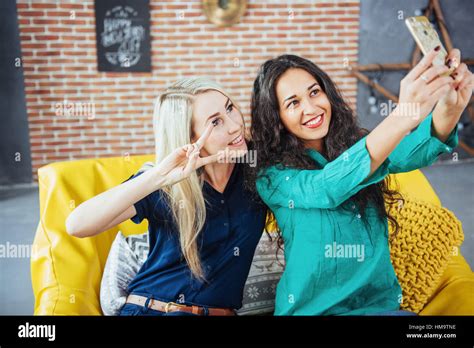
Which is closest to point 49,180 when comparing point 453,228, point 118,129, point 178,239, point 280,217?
point 118,129

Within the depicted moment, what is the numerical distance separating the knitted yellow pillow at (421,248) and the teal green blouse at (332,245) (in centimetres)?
23

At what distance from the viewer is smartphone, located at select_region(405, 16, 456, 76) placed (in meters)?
1.20

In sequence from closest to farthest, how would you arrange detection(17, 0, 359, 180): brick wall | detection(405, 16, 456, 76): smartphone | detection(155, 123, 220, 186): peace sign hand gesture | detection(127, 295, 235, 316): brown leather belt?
detection(405, 16, 456, 76): smartphone
detection(155, 123, 220, 186): peace sign hand gesture
detection(127, 295, 235, 316): brown leather belt
detection(17, 0, 359, 180): brick wall

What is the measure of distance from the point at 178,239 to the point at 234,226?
17cm

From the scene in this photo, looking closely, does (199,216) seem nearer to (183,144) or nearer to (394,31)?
(183,144)

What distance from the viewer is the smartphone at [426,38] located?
120 centimetres

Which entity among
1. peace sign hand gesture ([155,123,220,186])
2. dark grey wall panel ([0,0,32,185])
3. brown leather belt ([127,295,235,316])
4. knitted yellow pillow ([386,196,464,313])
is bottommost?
brown leather belt ([127,295,235,316])

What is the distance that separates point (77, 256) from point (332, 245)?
2.59 feet

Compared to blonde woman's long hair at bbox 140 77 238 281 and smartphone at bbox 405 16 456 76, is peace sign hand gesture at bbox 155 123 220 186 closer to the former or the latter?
blonde woman's long hair at bbox 140 77 238 281

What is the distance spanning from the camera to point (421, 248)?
1.64m

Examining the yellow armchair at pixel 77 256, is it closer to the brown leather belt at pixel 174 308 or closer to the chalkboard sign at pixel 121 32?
the brown leather belt at pixel 174 308

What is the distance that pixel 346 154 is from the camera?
1.17m

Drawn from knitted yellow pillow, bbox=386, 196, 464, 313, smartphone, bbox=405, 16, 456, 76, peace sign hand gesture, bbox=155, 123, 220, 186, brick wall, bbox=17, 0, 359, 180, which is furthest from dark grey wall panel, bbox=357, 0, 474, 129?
peace sign hand gesture, bbox=155, 123, 220, 186
